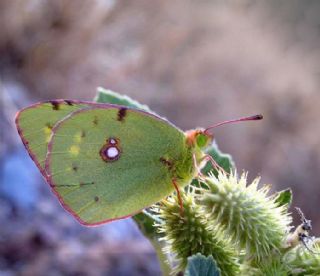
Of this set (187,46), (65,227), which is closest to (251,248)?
(65,227)

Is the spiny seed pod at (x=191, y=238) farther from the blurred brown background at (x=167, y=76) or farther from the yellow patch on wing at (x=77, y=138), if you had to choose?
the blurred brown background at (x=167, y=76)

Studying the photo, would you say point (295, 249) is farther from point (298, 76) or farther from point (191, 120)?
point (298, 76)

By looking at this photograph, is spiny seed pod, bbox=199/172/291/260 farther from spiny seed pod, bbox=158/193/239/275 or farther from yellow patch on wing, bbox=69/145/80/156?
yellow patch on wing, bbox=69/145/80/156

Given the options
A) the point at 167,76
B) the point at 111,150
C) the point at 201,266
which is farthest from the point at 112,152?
the point at 167,76

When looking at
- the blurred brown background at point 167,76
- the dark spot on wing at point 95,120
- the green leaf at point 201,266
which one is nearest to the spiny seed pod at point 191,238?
the green leaf at point 201,266

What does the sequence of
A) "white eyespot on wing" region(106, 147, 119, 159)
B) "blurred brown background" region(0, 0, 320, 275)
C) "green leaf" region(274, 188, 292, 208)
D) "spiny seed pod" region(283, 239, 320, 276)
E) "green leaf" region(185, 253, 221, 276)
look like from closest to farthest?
"green leaf" region(185, 253, 221, 276) → "spiny seed pod" region(283, 239, 320, 276) → "green leaf" region(274, 188, 292, 208) → "white eyespot on wing" region(106, 147, 119, 159) → "blurred brown background" region(0, 0, 320, 275)

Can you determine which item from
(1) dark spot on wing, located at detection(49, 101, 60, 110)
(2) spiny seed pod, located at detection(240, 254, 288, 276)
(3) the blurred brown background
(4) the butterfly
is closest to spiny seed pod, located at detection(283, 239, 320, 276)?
(2) spiny seed pod, located at detection(240, 254, 288, 276)
